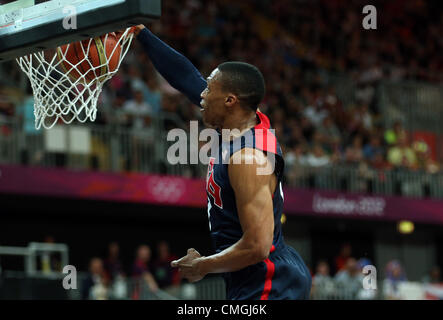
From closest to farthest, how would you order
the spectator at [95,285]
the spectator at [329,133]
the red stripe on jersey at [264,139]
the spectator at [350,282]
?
the red stripe on jersey at [264,139] → the spectator at [95,285] → the spectator at [350,282] → the spectator at [329,133]

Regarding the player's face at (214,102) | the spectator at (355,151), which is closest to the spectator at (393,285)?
the spectator at (355,151)

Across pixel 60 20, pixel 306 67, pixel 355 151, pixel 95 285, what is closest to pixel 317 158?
pixel 355 151

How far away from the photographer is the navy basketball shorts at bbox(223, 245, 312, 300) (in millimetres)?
4141

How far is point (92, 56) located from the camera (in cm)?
502

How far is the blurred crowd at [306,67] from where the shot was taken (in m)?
14.5

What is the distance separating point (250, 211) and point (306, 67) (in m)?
14.9

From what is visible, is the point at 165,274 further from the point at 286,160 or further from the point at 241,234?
A: the point at 241,234

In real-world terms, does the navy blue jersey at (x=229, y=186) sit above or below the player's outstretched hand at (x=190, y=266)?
above

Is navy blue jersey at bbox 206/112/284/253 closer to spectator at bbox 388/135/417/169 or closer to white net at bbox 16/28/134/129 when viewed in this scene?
white net at bbox 16/28/134/129

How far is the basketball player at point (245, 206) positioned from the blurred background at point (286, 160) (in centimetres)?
754

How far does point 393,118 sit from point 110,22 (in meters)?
15.0

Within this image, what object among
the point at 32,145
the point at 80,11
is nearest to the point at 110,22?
the point at 80,11

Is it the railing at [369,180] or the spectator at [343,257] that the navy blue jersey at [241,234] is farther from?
the spectator at [343,257]

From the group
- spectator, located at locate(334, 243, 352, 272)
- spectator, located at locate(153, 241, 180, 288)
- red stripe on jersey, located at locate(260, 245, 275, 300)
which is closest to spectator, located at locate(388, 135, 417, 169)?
spectator, located at locate(334, 243, 352, 272)
